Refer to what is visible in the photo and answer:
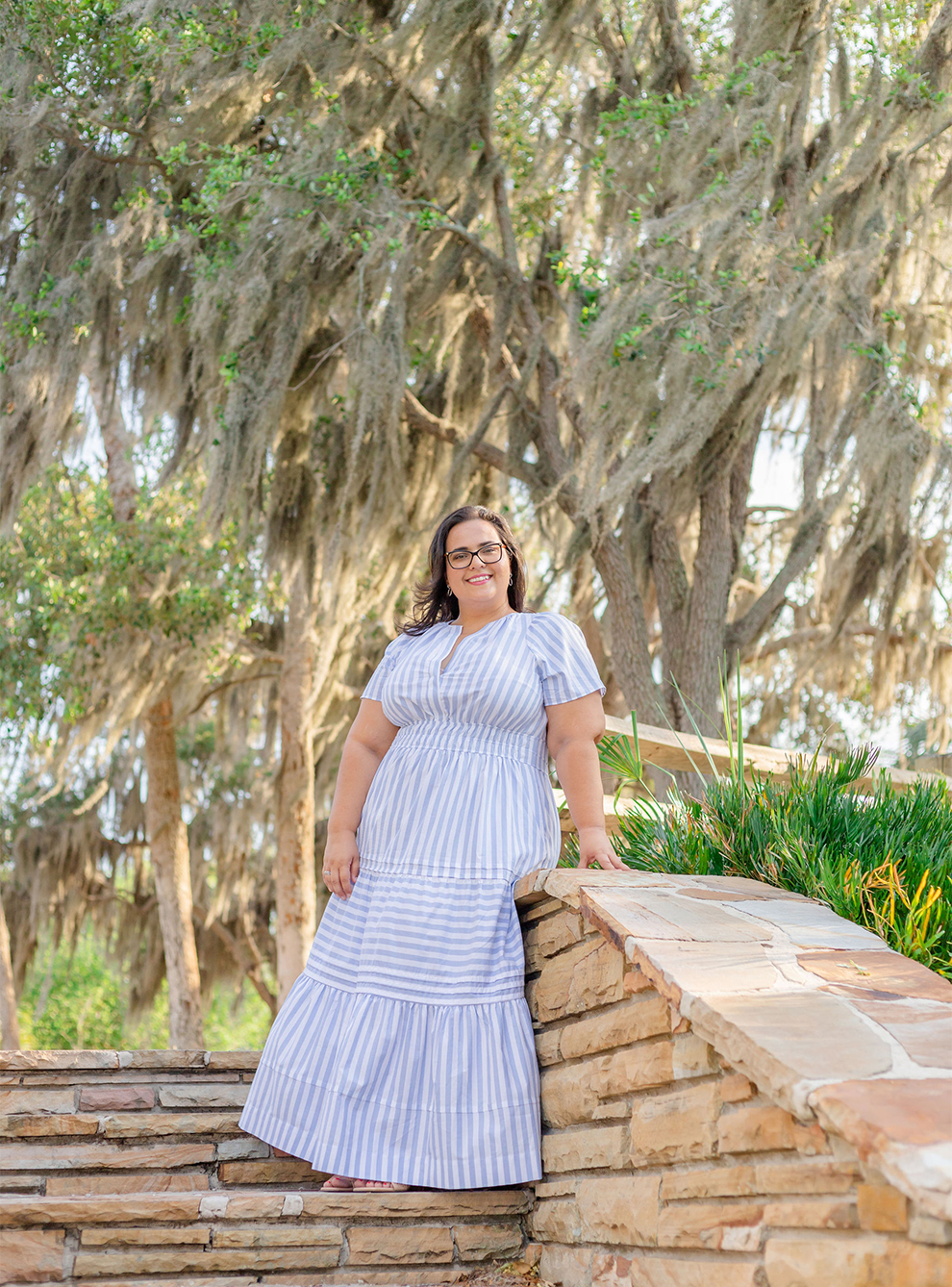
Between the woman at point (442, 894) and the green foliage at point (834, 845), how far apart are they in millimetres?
360

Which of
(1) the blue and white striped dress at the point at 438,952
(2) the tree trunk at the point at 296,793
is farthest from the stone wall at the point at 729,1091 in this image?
(2) the tree trunk at the point at 296,793

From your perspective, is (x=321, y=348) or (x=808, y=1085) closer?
(x=808, y=1085)

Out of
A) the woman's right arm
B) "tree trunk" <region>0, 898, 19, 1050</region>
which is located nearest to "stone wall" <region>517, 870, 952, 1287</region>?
the woman's right arm

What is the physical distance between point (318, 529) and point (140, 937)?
A: 19.2 ft

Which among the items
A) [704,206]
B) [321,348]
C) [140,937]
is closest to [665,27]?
[704,206]

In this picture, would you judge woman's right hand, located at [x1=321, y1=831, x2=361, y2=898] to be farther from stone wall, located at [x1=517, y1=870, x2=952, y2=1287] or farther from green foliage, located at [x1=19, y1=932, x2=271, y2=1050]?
green foliage, located at [x1=19, y1=932, x2=271, y2=1050]

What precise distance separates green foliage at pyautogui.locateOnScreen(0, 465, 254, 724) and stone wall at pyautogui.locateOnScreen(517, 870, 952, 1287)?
211 inches

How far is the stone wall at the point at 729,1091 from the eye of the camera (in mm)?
1290

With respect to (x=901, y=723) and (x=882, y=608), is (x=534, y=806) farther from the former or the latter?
(x=901, y=723)

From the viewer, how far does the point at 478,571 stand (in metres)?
2.62

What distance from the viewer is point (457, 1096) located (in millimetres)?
2152

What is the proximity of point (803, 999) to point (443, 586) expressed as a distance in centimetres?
140

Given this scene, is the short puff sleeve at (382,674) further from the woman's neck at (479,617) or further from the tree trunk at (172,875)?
the tree trunk at (172,875)

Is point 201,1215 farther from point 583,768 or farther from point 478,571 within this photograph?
point 478,571
